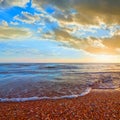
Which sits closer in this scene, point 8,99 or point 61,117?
point 61,117

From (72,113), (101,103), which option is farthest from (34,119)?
(101,103)

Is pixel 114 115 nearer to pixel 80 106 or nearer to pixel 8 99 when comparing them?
pixel 80 106

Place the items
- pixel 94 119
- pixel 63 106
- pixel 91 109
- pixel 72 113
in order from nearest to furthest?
pixel 94 119
pixel 72 113
pixel 91 109
pixel 63 106

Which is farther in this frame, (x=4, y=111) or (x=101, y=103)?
(x=101, y=103)

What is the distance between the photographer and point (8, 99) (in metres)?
12.4

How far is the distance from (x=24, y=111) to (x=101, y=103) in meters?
5.03

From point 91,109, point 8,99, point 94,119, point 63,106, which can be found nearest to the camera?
point 94,119

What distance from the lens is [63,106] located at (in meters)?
10.3

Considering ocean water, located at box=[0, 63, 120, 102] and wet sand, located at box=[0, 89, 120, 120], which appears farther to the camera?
ocean water, located at box=[0, 63, 120, 102]

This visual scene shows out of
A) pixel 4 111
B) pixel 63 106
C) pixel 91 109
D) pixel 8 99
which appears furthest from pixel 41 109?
pixel 8 99

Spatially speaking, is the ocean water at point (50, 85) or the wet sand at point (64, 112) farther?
the ocean water at point (50, 85)

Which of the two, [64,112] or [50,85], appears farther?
[50,85]

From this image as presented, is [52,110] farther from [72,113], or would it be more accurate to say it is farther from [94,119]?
[94,119]

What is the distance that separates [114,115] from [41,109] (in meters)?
4.09
